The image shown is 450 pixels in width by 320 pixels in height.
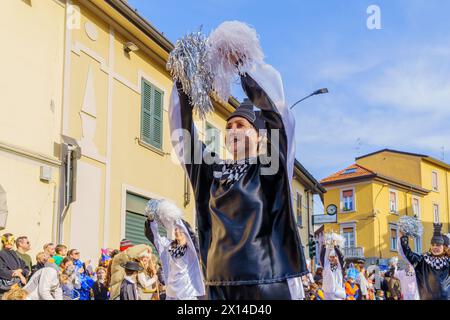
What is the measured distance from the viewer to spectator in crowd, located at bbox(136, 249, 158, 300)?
8.72m

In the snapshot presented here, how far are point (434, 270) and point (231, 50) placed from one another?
585cm

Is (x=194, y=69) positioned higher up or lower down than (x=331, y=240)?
higher up

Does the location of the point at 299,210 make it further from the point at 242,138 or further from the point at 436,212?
the point at 242,138

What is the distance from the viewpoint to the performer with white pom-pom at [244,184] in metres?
3.21

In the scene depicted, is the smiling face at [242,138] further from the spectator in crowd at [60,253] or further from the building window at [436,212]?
the building window at [436,212]

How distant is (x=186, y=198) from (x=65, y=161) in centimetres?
560

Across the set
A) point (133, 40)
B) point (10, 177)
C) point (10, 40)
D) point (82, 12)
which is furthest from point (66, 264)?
point (133, 40)

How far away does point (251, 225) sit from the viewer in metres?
3.24

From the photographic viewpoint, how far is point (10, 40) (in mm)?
10477

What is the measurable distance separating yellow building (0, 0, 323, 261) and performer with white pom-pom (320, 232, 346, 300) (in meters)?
3.96

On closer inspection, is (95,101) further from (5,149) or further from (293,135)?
(293,135)

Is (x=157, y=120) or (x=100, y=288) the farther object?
(x=157, y=120)

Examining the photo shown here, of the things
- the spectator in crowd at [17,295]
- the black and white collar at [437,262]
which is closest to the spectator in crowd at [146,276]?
the spectator in crowd at [17,295]

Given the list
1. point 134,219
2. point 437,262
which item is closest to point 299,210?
point 134,219
